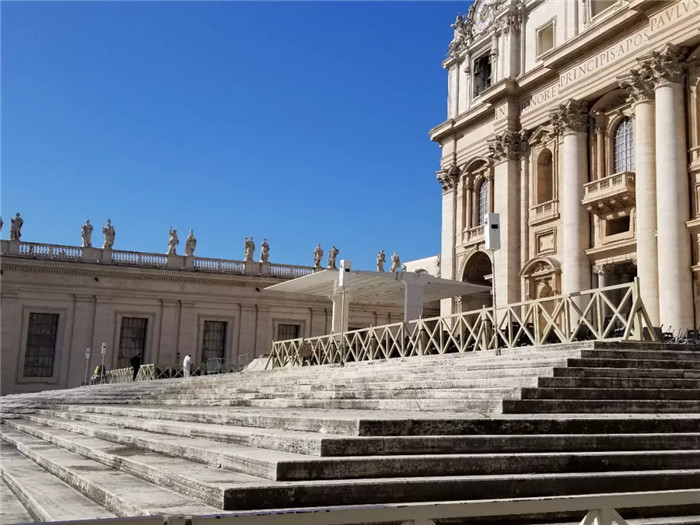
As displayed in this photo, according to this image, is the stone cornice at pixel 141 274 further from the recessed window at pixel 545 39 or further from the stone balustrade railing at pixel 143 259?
the recessed window at pixel 545 39

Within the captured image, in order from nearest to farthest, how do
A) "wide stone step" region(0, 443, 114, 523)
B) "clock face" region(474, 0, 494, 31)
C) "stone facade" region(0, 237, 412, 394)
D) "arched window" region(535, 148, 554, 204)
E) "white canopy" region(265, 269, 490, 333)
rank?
"wide stone step" region(0, 443, 114, 523) < "white canopy" region(265, 269, 490, 333) < "arched window" region(535, 148, 554, 204) < "clock face" region(474, 0, 494, 31) < "stone facade" region(0, 237, 412, 394)

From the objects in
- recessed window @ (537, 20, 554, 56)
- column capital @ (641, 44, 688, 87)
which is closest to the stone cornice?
recessed window @ (537, 20, 554, 56)

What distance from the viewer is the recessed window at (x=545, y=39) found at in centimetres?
2850

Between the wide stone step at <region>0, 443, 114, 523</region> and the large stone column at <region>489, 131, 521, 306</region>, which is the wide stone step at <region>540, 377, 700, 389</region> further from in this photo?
the large stone column at <region>489, 131, 521, 306</region>

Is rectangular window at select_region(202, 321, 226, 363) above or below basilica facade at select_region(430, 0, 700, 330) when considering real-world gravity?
below

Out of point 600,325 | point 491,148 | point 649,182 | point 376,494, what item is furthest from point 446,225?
point 376,494

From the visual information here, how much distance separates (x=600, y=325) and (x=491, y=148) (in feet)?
57.7

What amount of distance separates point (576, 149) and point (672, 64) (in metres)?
4.64

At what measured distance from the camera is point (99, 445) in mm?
9031

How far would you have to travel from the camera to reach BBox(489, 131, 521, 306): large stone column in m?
27.9

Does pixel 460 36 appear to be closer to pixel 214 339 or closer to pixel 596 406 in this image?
pixel 214 339

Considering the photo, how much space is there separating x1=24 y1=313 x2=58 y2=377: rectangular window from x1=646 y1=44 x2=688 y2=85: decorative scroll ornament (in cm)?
3086

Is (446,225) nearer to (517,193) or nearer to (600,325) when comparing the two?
(517,193)

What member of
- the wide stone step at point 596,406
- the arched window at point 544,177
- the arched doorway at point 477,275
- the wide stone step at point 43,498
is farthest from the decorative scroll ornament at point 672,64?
the wide stone step at point 43,498
